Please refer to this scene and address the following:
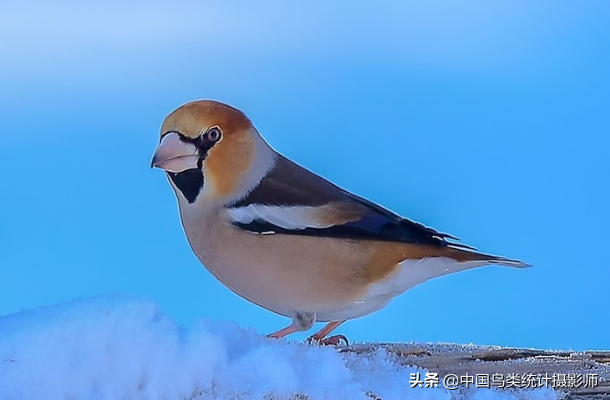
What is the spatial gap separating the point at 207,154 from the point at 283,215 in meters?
0.17

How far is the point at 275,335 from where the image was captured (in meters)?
1.34

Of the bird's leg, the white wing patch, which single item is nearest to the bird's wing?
the white wing patch

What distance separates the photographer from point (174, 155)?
4.30 feet

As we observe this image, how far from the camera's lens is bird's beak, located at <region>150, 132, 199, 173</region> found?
1.30 meters

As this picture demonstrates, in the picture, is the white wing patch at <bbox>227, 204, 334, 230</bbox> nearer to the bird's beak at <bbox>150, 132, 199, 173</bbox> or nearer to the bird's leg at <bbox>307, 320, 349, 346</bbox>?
the bird's beak at <bbox>150, 132, 199, 173</bbox>

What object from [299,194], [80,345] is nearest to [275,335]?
[299,194]

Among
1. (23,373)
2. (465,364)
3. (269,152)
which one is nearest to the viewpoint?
(23,373)

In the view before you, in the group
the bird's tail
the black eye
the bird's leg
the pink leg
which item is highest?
the black eye

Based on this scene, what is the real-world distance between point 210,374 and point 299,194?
462 millimetres

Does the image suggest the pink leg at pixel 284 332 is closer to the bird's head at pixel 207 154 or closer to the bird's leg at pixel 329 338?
the bird's leg at pixel 329 338

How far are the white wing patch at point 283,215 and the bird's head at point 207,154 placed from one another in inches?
1.4

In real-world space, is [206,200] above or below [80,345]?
above

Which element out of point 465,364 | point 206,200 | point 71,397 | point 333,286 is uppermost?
point 206,200

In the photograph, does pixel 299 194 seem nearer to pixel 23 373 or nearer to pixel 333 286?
pixel 333 286
